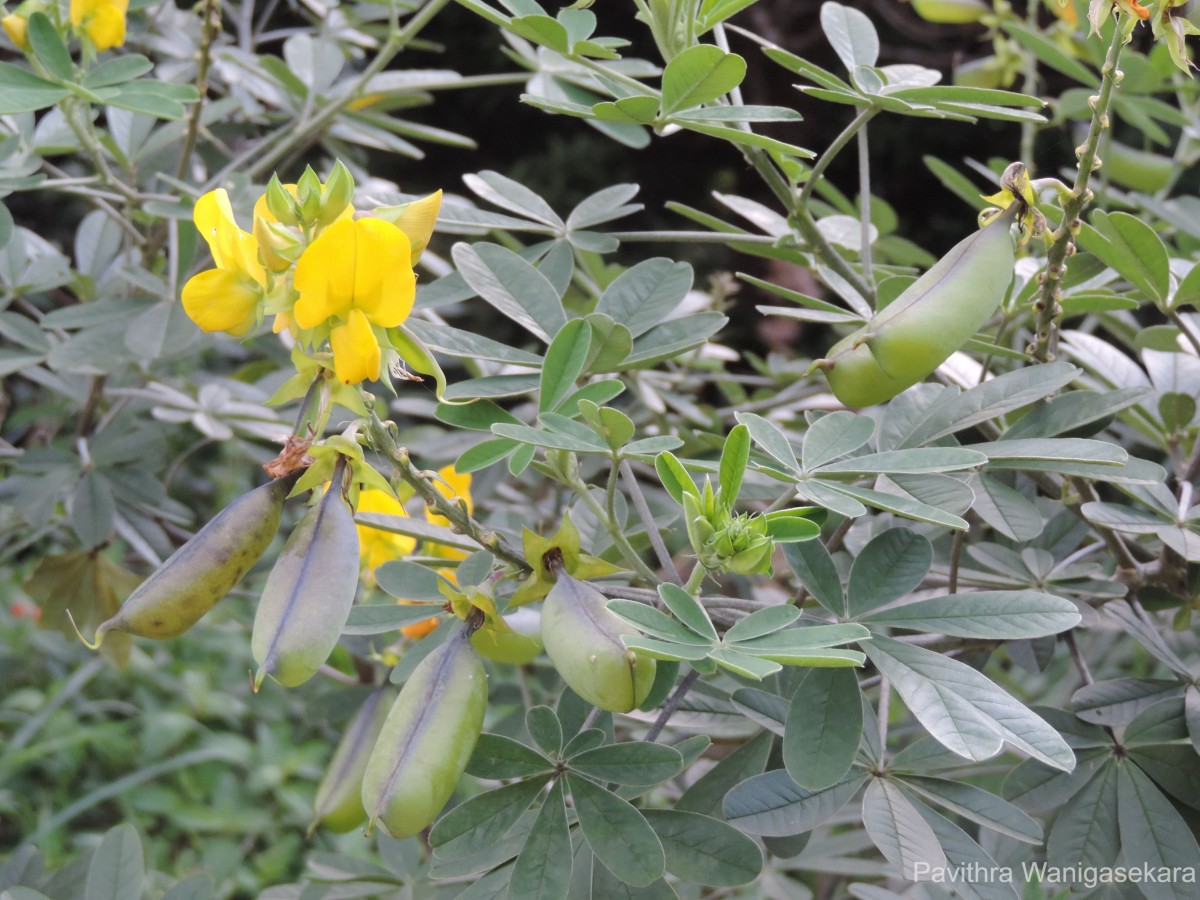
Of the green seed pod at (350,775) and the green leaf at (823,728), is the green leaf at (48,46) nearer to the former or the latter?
the green seed pod at (350,775)

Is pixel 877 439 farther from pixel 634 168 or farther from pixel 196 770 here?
pixel 634 168

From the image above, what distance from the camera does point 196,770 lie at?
6.97ft

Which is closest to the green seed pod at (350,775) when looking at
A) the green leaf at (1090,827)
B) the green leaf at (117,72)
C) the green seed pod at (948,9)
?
the green leaf at (1090,827)

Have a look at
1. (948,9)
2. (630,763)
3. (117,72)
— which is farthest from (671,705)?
(948,9)

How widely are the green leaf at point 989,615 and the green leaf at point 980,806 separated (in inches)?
4.0

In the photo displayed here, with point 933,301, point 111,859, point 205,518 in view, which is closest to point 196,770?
point 205,518

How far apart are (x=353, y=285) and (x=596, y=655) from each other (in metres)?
0.20

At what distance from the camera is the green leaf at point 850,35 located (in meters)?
0.78

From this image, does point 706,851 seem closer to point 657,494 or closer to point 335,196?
point 335,196

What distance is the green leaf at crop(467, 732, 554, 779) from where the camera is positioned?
0.56 m

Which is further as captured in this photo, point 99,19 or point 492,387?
point 99,19

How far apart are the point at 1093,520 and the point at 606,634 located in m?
0.32

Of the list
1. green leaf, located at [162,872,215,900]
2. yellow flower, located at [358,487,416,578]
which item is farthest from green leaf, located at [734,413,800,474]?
green leaf, located at [162,872,215,900]

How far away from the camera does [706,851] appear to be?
1.83ft
